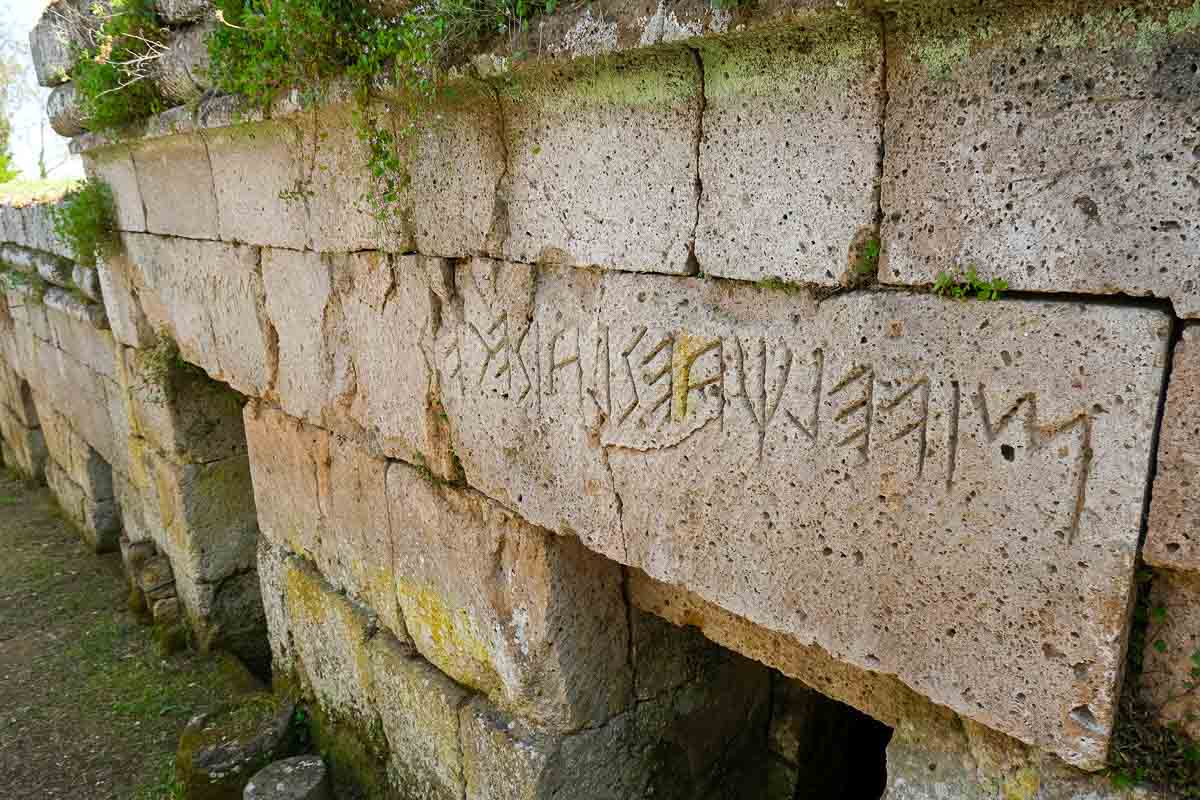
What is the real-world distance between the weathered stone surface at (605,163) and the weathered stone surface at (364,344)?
0.51m

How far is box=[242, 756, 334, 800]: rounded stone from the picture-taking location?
367 cm

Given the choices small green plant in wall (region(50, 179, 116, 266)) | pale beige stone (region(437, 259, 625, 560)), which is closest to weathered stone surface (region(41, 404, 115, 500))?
small green plant in wall (region(50, 179, 116, 266))

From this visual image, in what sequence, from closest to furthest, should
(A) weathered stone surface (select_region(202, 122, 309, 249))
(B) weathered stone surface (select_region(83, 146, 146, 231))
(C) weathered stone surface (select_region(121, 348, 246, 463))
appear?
(A) weathered stone surface (select_region(202, 122, 309, 249)), (B) weathered stone surface (select_region(83, 146, 146, 231)), (C) weathered stone surface (select_region(121, 348, 246, 463))

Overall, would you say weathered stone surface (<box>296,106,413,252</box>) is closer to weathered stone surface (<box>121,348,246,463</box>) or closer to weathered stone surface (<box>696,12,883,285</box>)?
weathered stone surface (<box>696,12,883,285</box>)

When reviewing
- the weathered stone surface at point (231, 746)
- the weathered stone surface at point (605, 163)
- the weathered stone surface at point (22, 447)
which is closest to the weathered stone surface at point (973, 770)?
the weathered stone surface at point (605, 163)

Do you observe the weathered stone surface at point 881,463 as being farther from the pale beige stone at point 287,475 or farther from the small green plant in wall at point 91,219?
the small green plant in wall at point 91,219

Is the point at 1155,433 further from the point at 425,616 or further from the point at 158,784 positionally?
the point at 158,784

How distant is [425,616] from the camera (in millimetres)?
3281

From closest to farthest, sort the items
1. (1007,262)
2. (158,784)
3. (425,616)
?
1. (1007,262)
2. (425,616)
3. (158,784)

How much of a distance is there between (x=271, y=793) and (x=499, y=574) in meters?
1.64

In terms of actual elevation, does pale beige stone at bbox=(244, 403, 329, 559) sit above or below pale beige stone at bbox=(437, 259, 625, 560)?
below

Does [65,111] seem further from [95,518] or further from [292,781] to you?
[292,781]

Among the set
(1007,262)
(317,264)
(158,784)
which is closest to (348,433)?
(317,264)

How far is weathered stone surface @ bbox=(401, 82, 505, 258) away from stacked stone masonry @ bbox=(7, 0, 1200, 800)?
0.5 inches
